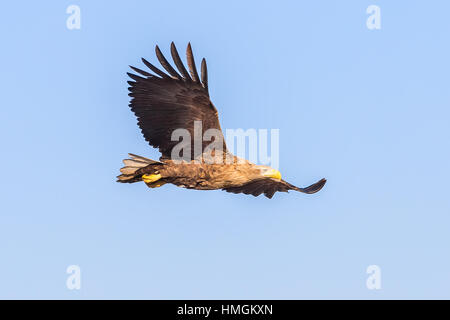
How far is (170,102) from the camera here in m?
12.6

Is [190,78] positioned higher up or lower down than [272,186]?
higher up

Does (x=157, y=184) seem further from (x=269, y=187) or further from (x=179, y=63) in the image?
(x=269, y=187)

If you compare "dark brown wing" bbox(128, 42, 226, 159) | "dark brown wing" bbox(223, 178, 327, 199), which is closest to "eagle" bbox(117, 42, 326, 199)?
"dark brown wing" bbox(128, 42, 226, 159)

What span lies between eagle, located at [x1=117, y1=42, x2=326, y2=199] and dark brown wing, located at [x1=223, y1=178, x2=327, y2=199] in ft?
2.29

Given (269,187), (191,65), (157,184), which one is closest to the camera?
(191,65)

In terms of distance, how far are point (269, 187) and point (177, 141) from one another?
7.16 ft

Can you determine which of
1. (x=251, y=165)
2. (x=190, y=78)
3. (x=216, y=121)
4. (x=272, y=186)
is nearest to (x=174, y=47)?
(x=190, y=78)

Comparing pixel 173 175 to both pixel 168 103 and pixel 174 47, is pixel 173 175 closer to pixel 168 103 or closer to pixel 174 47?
pixel 168 103

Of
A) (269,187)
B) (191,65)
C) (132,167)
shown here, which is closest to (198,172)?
(132,167)

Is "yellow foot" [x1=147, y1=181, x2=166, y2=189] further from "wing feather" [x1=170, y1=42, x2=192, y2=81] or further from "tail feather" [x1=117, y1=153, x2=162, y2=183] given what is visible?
"wing feather" [x1=170, y1=42, x2=192, y2=81]

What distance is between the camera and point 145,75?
1265 cm

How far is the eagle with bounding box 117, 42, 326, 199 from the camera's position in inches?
492

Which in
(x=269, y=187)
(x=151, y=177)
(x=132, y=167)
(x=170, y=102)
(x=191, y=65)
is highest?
(x=191, y=65)

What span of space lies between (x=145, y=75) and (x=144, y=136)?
0.94 metres
